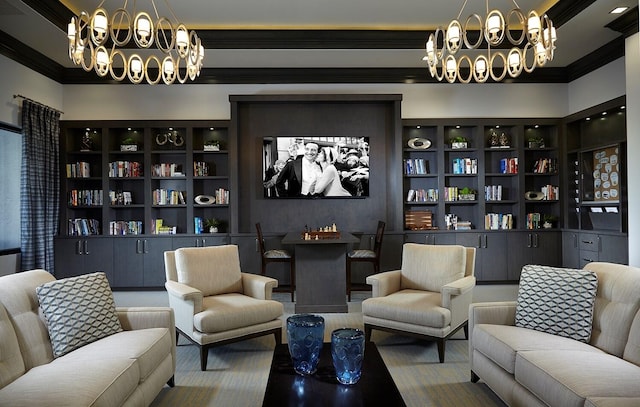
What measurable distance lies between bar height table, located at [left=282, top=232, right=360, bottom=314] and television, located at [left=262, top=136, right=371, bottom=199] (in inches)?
74.5

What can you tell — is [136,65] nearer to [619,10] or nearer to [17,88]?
[17,88]

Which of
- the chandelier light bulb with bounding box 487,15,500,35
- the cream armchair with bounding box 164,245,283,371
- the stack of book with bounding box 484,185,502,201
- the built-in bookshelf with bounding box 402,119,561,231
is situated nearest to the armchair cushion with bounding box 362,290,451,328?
the cream armchair with bounding box 164,245,283,371

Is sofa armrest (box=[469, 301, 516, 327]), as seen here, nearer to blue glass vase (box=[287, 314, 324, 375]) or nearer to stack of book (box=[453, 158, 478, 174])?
blue glass vase (box=[287, 314, 324, 375])

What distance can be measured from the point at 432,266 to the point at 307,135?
344 centimetres

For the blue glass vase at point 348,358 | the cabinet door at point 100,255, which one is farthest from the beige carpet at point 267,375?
the cabinet door at point 100,255

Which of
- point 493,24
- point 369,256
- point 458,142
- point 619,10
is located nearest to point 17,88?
point 369,256

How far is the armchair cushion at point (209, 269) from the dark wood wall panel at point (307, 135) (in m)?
2.70

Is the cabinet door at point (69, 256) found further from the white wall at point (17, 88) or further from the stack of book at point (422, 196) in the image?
the stack of book at point (422, 196)

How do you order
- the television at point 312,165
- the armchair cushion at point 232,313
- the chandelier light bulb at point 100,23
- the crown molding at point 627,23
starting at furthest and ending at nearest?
1. the television at point 312,165
2. the crown molding at point 627,23
3. the armchair cushion at point 232,313
4. the chandelier light bulb at point 100,23

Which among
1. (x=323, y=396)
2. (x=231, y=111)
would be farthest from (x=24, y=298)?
(x=231, y=111)

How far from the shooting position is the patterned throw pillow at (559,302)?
285cm

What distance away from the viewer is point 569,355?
97.5 inches

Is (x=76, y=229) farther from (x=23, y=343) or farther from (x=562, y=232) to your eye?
(x=562, y=232)

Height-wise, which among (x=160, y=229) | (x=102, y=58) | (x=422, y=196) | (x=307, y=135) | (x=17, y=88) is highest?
(x=17, y=88)
